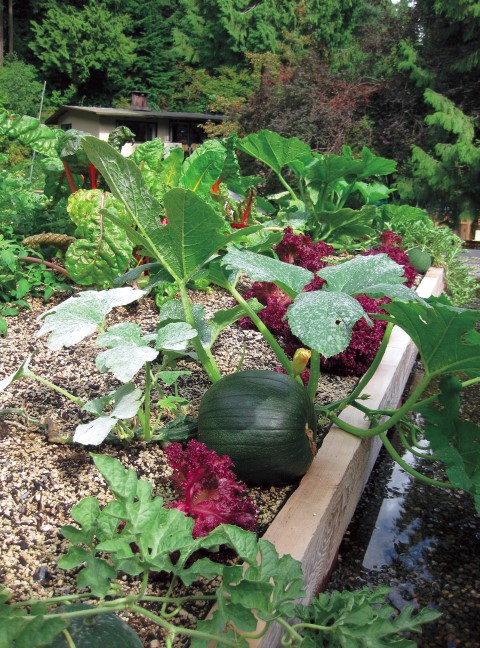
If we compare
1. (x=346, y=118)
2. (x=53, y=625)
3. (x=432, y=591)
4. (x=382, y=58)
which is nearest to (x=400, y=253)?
(x=432, y=591)

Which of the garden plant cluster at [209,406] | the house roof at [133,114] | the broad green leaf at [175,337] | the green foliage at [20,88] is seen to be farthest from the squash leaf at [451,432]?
the green foliage at [20,88]

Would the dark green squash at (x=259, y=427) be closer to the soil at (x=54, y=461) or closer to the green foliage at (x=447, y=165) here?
the soil at (x=54, y=461)

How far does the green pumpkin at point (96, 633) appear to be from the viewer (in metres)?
0.88

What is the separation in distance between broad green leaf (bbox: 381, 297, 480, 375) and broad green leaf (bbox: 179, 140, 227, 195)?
1818 mm

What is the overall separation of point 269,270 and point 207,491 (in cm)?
58

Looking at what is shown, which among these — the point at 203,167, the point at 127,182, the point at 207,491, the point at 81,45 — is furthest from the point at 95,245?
the point at 81,45

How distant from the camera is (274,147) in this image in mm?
3934

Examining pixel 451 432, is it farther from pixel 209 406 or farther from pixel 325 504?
pixel 209 406

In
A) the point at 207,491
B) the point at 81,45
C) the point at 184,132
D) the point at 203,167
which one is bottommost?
the point at 207,491

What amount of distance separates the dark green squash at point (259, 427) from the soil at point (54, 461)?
89 mm

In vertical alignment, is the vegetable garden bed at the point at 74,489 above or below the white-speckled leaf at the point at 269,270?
below

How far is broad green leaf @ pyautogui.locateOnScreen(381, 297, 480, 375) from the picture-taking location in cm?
134

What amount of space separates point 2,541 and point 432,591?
1088mm

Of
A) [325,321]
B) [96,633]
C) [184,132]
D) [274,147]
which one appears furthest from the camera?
[184,132]
